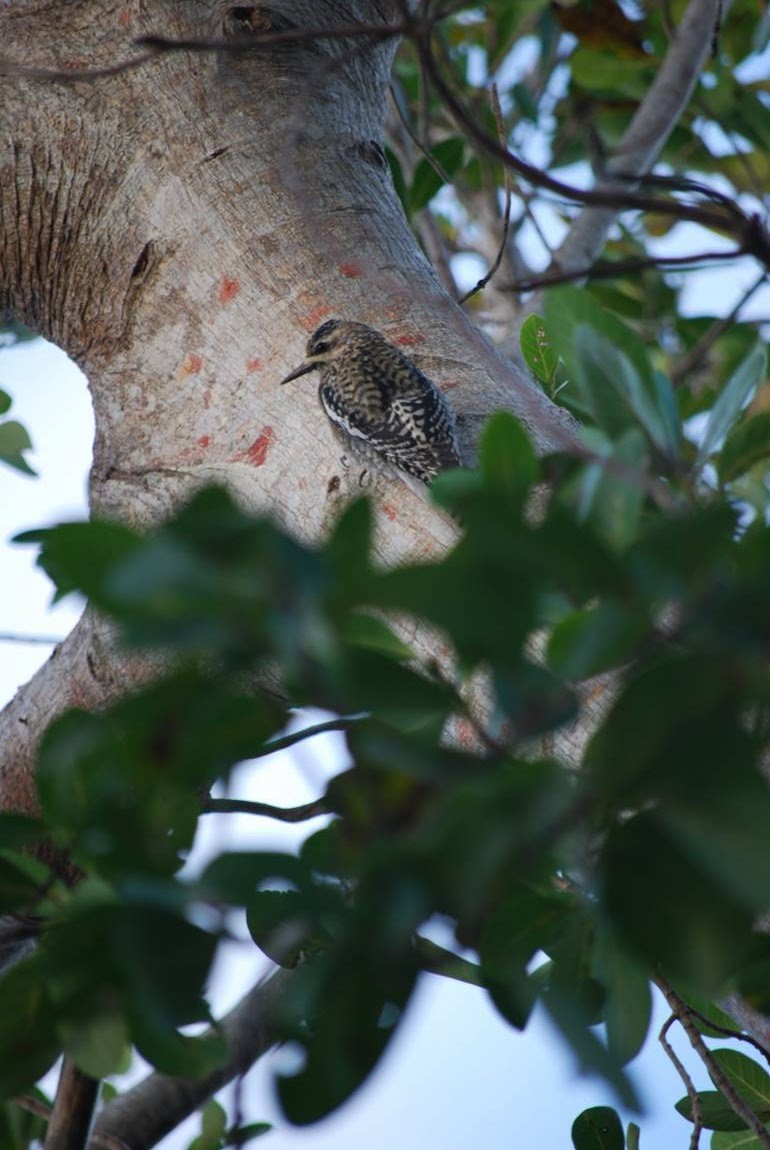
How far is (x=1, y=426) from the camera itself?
219 cm

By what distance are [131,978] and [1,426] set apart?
1.74 metres

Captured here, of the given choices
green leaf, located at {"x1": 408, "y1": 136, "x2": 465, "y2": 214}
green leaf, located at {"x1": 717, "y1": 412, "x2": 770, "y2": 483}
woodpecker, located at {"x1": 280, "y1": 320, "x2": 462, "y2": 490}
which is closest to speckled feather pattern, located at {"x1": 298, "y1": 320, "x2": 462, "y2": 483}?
woodpecker, located at {"x1": 280, "y1": 320, "x2": 462, "y2": 490}

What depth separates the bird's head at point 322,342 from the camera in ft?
5.61

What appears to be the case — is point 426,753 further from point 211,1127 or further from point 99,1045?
point 211,1127

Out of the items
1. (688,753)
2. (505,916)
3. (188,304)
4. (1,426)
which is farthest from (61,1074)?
(1,426)

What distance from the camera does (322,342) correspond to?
1755 millimetres

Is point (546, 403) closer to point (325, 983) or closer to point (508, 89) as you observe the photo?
point (325, 983)

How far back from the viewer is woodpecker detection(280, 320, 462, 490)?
5.50 ft

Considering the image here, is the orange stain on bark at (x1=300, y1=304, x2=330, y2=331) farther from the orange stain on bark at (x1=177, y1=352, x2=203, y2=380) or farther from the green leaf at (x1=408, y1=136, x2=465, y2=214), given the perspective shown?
the green leaf at (x1=408, y1=136, x2=465, y2=214)

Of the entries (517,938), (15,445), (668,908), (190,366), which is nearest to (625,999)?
(517,938)

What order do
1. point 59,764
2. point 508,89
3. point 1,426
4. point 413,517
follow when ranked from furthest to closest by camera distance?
point 508,89, point 1,426, point 413,517, point 59,764

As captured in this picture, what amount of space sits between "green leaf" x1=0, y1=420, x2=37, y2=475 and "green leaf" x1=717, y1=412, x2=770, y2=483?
150 cm

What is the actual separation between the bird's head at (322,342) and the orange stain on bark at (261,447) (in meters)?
0.09

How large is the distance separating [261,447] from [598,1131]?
97 centimetres
